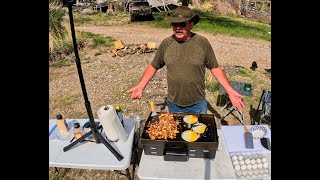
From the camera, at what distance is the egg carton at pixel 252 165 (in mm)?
2783

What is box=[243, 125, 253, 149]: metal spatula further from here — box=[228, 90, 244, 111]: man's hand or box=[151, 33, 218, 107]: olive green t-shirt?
box=[151, 33, 218, 107]: olive green t-shirt

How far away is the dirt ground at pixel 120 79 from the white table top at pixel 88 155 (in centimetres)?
147

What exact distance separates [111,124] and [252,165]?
1.70 meters

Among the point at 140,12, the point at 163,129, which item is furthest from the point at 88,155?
the point at 140,12

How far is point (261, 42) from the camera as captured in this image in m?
12.8

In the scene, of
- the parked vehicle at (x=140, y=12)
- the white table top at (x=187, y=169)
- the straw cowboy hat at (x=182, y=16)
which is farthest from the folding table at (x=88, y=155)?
the parked vehicle at (x=140, y=12)

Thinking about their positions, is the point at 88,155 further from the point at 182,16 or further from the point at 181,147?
the point at 182,16

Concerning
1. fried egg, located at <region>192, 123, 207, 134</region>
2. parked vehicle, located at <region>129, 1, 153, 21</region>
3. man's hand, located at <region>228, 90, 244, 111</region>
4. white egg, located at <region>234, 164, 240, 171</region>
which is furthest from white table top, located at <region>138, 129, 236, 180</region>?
parked vehicle, located at <region>129, 1, 153, 21</region>

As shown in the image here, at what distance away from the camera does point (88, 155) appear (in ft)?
10.3

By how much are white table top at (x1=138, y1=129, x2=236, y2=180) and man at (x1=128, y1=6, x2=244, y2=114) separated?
92cm

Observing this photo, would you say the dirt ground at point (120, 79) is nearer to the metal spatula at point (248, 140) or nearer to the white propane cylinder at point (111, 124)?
the white propane cylinder at point (111, 124)

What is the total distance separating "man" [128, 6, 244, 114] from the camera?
3465 mm

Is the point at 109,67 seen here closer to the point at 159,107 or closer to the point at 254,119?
the point at 159,107

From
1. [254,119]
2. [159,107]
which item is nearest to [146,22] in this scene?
[159,107]
